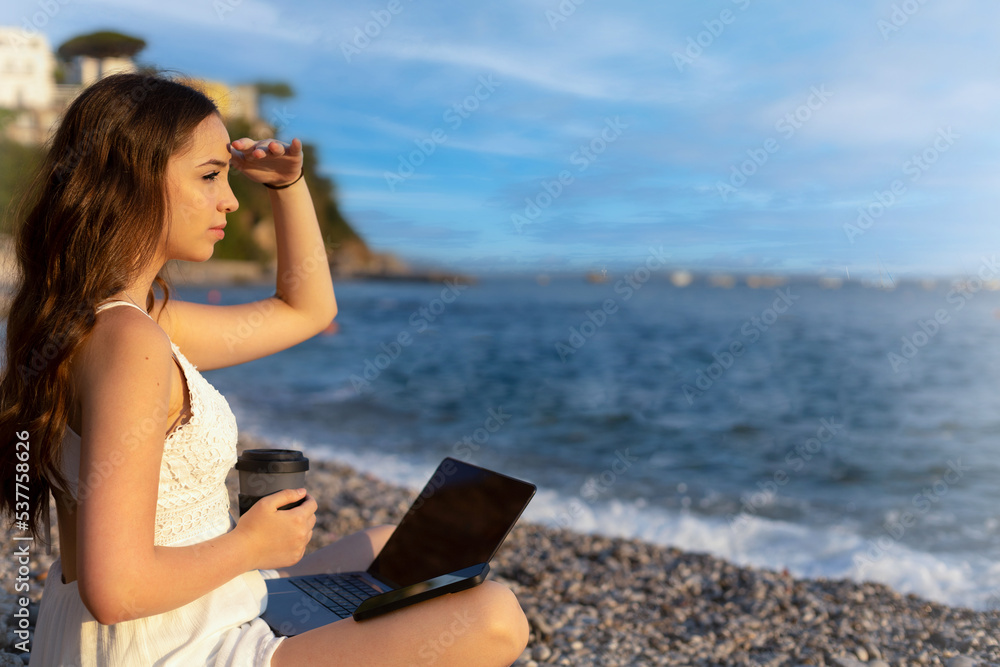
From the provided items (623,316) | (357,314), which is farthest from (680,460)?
(357,314)

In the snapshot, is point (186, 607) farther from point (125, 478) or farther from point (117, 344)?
point (117, 344)

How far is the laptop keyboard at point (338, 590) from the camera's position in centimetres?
232

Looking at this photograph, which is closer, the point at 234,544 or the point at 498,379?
the point at 234,544

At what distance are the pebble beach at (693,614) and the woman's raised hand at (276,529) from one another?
216cm

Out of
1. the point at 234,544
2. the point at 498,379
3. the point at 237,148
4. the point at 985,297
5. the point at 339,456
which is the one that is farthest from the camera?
the point at 985,297

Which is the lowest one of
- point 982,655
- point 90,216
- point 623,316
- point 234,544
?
point 623,316

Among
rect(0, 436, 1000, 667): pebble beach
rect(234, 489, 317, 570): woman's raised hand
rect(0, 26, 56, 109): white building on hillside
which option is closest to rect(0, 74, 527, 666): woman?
rect(234, 489, 317, 570): woman's raised hand

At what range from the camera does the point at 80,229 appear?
1788 millimetres

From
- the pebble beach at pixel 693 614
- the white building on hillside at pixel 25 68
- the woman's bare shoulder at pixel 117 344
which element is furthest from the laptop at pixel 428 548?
the white building on hillside at pixel 25 68

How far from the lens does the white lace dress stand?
1.81 metres

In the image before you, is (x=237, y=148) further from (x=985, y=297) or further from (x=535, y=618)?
(x=985, y=297)

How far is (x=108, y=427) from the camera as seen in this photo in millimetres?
1538

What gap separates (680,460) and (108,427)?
11.6 metres

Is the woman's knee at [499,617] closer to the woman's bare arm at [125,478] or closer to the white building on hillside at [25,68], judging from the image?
the woman's bare arm at [125,478]
